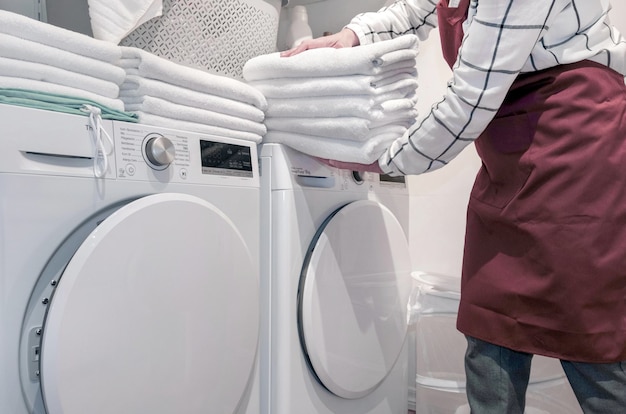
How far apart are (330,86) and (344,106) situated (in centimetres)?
5

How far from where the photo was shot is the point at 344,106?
1042 millimetres

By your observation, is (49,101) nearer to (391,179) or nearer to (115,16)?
(115,16)

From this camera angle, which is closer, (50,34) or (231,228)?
(50,34)

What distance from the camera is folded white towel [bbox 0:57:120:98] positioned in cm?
78

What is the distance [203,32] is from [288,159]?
33 centimetres

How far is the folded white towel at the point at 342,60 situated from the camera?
1.02m

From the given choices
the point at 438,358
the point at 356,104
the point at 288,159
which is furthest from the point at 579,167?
the point at 438,358

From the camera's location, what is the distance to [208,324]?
0.95m

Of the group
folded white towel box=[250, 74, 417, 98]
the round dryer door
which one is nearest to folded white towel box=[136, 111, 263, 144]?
folded white towel box=[250, 74, 417, 98]

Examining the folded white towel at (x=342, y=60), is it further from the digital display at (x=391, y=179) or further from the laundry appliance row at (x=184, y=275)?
the digital display at (x=391, y=179)

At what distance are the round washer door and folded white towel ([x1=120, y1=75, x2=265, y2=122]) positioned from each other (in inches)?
8.2

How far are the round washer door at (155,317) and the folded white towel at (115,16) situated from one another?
33 cm

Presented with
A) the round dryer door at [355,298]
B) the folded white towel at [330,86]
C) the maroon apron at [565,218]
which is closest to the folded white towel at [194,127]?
the folded white towel at [330,86]

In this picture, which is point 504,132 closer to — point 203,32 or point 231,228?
point 231,228
